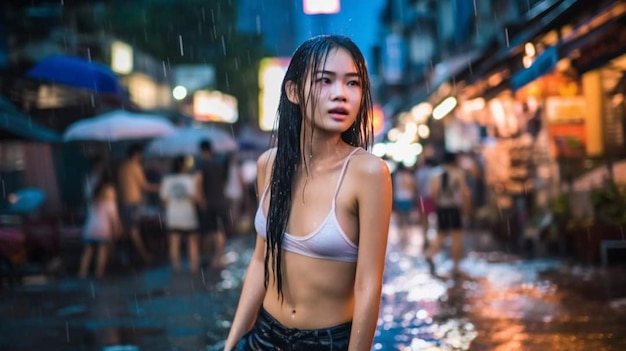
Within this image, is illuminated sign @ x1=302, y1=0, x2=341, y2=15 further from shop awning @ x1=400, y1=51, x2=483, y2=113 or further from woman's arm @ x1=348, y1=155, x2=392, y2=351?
woman's arm @ x1=348, y1=155, x2=392, y2=351

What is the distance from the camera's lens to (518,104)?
20.2 meters

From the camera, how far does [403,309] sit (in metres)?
9.88

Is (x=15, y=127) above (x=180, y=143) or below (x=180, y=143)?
above

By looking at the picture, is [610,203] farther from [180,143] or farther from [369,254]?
[369,254]

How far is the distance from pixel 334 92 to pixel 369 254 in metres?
0.52

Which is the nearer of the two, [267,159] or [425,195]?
[267,159]

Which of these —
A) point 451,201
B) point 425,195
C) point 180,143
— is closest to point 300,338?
point 451,201

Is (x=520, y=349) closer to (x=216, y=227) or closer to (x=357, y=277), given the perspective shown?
(x=357, y=277)

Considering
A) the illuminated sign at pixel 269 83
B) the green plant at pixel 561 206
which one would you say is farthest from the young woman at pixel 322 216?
the illuminated sign at pixel 269 83

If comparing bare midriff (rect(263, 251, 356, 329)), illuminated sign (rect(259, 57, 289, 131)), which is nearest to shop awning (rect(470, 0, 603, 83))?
bare midriff (rect(263, 251, 356, 329))

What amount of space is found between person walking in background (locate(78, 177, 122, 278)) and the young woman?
11538mm

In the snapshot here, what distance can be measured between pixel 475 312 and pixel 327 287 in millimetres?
6755

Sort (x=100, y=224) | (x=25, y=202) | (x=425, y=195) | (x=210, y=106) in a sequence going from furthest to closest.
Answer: (x=210, y=106)
(x=425, y=195)
(x=25, y=202)
(x=100, y=224)

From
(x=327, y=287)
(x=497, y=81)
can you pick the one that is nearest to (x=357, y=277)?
(x=327, y=287)
